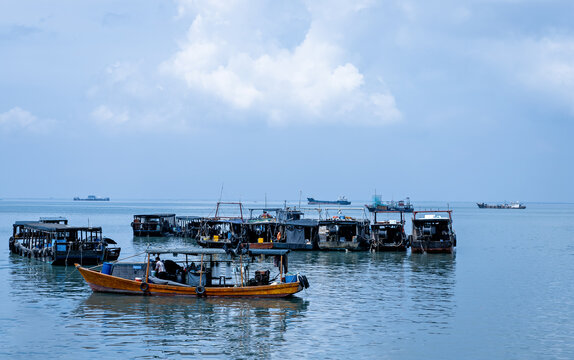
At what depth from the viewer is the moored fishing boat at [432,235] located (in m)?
54.8

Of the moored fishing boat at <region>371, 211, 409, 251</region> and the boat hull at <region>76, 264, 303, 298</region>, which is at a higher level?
the moored fishing boat at <region>371, 211, 409, 251</region>

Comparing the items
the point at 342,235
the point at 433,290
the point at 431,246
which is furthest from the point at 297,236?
the point at 433,290

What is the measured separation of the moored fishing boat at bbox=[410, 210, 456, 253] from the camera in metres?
54.8

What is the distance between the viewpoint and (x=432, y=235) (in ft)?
190

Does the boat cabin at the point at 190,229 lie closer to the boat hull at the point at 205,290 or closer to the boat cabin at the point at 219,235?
the boat cabin at the point at 219,235

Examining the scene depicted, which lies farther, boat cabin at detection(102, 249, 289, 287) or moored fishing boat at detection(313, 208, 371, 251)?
moored fishing boat at detection(313, 208, 371, 251)

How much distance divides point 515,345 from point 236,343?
1017cm

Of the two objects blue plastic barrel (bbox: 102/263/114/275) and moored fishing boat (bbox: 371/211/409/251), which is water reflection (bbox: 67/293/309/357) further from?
moored fishing boat (bbox: 371/211/409/251)

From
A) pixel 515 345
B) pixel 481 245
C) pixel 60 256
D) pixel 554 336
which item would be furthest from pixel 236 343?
pixel 481 245

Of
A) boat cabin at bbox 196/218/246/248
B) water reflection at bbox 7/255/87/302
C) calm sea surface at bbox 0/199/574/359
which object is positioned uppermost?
boat cabin at bbox 196/218/246/248

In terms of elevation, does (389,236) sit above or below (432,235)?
below

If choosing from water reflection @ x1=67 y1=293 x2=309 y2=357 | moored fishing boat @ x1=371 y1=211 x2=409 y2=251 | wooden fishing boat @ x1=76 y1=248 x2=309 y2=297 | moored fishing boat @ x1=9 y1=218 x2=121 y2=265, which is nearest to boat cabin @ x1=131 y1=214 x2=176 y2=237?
moored fishing boat @ x1=9 y1=218 x2=121 y2=265

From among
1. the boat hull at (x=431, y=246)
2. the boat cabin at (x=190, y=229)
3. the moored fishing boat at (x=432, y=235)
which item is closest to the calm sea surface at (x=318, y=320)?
the boat hull at (x=431, y=246)

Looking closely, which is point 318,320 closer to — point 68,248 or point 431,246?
point 68,248
